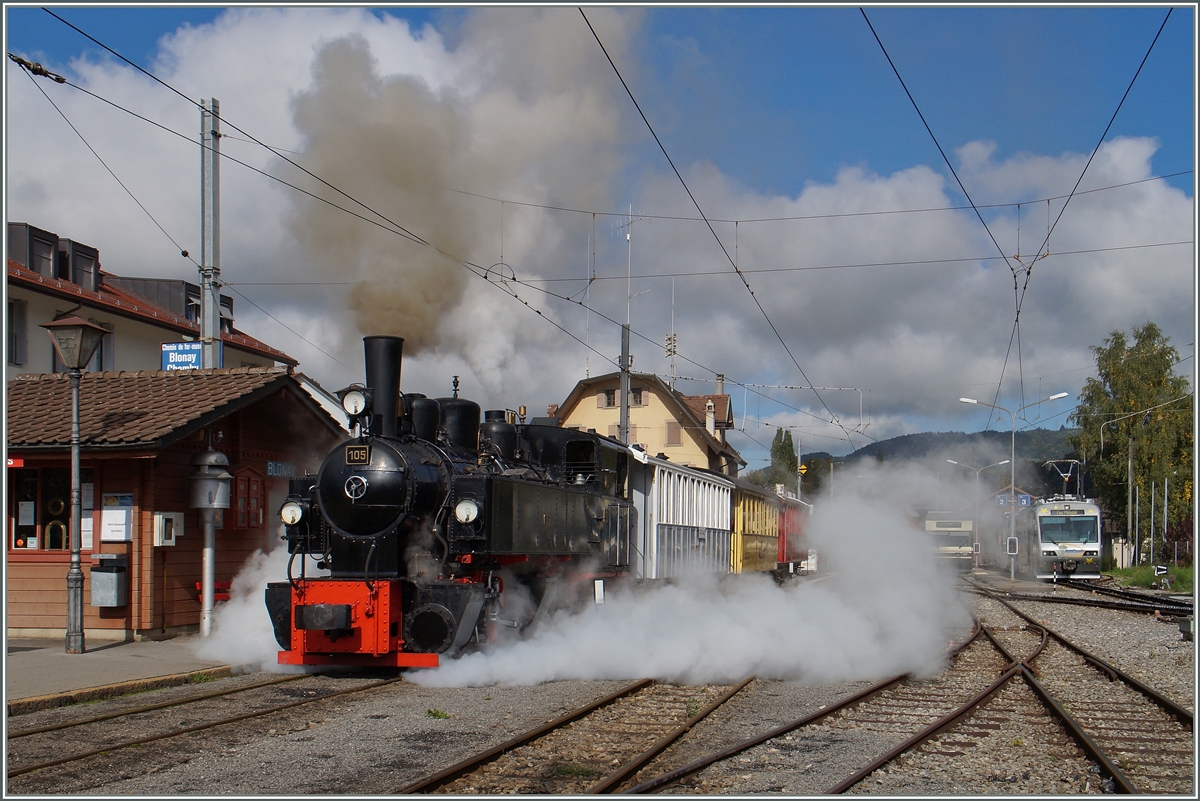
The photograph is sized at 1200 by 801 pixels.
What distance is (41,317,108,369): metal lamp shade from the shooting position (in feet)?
35.3

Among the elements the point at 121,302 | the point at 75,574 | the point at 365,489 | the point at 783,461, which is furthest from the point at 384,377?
the point at 783,461

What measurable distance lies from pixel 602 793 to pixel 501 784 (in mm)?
678

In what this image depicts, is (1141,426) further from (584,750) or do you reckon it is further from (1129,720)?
(584,750)

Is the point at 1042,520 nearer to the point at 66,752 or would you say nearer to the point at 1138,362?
the point at 1138,362

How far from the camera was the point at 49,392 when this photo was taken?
45.4 feet

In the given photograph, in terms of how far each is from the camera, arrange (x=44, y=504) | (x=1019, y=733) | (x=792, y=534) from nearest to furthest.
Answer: (x=1019, y=733) < (x=44, y=504) < (x=792, y=534)

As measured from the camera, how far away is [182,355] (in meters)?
13.7

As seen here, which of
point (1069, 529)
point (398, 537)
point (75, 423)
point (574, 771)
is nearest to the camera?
point (574, 771)

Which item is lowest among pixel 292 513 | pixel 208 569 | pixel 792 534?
pixel 792 534

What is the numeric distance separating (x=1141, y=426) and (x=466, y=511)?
42.2 metres

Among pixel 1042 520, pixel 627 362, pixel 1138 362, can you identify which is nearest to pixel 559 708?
pixel 627 362

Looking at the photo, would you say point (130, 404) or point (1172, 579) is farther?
point (1172, 579)

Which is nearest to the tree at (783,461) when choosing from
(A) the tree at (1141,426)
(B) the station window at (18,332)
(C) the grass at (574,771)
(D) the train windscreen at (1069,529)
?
(A) the tree at (1141,426)

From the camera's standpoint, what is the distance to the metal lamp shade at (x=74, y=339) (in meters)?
10.8
